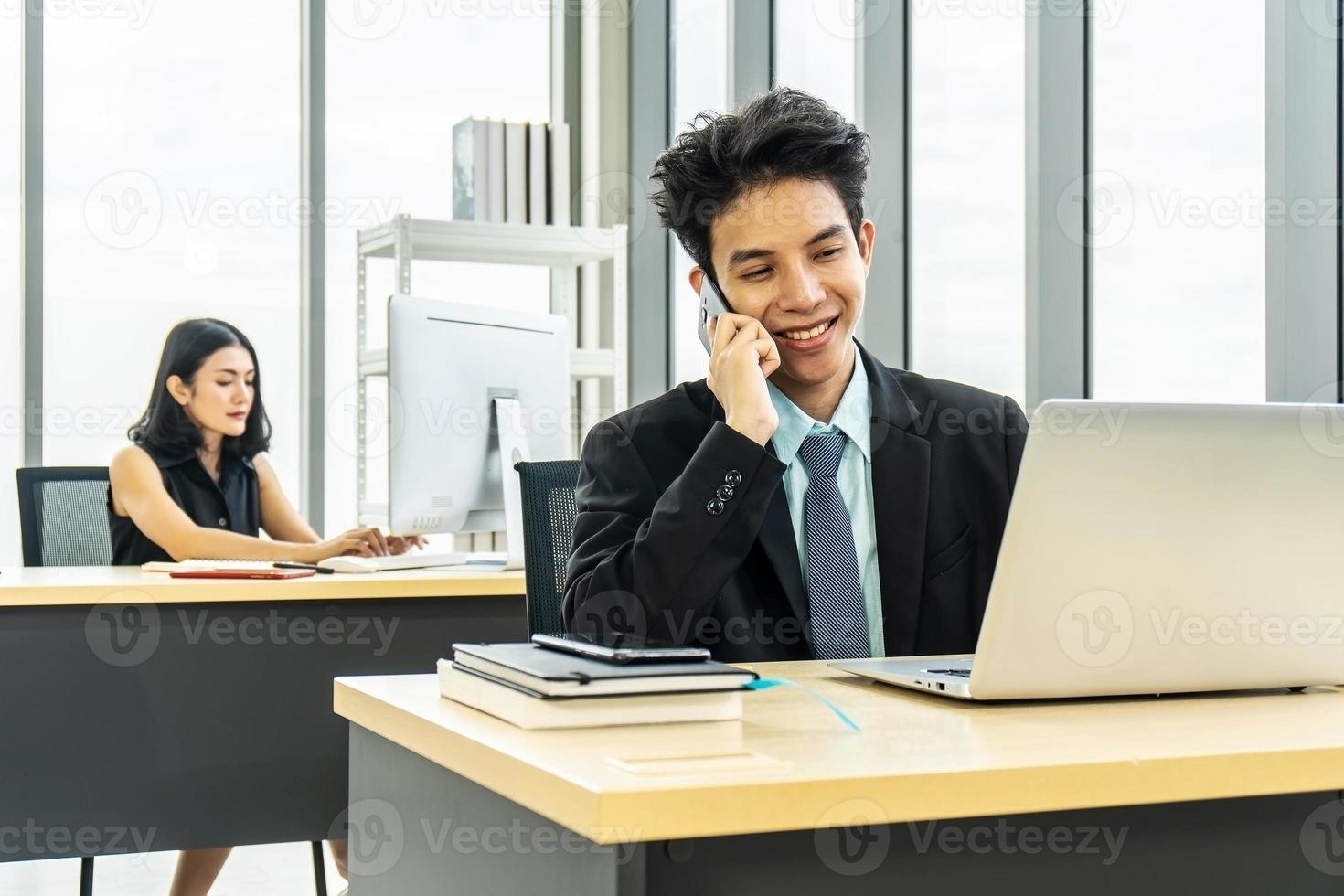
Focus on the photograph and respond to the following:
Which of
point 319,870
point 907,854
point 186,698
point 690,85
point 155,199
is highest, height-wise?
point 690,85

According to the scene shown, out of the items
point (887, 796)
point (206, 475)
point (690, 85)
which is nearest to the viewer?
point (887, 796)

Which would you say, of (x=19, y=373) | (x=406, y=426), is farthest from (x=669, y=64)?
(x=406, y=426)

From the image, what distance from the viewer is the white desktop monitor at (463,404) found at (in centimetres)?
246

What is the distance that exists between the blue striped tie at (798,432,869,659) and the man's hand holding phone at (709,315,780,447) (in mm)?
128

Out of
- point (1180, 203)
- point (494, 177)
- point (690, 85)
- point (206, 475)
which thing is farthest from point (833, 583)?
point (690, 85)

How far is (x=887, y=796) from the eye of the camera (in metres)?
0.83

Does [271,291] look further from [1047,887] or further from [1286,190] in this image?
[1047,887]

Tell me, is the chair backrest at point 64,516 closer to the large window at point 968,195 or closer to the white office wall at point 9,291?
the white office wall at point 9,291

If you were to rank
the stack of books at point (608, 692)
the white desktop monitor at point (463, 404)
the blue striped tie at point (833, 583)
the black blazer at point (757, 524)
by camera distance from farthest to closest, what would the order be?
1. the white desktop monitor at point (463, 404)
2. the blue striped tie at point (833, 583)
3. the black blazer at point (757, 524)
4. the stack of books at point (608, 692)

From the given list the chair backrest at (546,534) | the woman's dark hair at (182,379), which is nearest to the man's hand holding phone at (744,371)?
the chair backrest at (546,534)

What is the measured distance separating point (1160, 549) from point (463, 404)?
1687 mm

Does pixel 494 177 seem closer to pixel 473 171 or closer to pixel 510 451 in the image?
pixel 473 171

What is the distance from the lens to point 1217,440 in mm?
1043

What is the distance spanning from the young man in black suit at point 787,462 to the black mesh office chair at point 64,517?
2042 millimetres
